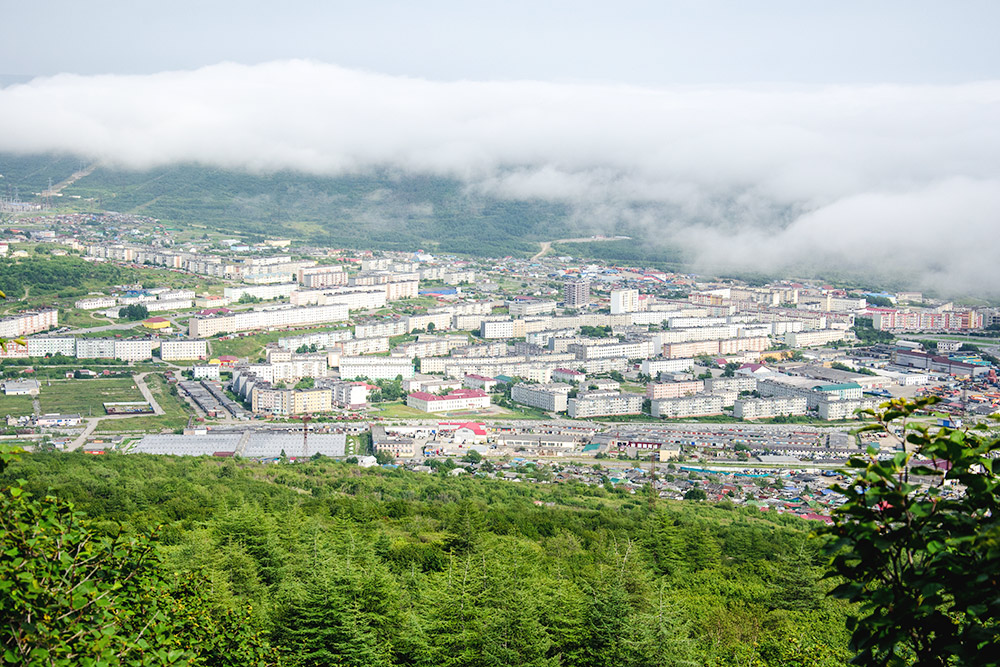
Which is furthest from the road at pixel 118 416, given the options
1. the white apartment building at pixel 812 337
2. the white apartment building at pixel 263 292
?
the white apartment building at pixel 812 337

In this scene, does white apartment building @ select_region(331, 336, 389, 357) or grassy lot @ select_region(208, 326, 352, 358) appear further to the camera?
white apartment building @ select_region(331, 336, 389, 357)

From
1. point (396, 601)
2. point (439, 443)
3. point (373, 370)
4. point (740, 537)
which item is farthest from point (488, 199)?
point (396, 601)

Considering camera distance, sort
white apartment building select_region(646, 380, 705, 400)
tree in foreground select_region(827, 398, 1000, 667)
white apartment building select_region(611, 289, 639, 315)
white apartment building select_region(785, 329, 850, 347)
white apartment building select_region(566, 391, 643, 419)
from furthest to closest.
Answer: white apartment building select_region(611, 289, 639, 315) < white apartment building select_region(785, 329, 850, 347) < white apartment building select_region(646, 380, 705, 400) < white apartment building select_region(566, 391, 643, 419) < tree in foreground select_region(827, 398, 1000, 667)

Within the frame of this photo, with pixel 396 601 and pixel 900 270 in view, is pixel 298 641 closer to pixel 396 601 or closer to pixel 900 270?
pixel 396 601

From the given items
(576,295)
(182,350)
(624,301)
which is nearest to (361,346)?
(182,350)

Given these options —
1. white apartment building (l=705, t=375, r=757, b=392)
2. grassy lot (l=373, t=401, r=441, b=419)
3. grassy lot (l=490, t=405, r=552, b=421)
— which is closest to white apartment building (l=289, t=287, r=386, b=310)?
grassy lot (l=373, t=401, r=441, b=419)

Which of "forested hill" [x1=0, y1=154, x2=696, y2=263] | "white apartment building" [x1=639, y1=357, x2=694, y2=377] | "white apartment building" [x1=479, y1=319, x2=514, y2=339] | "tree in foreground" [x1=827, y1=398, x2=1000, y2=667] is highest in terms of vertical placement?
"forested hill" [x1=0, y1=154, x2=696, y2=263]

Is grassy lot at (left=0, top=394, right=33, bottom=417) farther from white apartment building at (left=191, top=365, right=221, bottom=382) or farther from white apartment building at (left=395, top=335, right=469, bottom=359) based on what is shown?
white apartment building at (left=395, top=335, right=469, bottom=359)

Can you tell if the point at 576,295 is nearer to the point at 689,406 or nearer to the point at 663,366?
the point at 663,366
